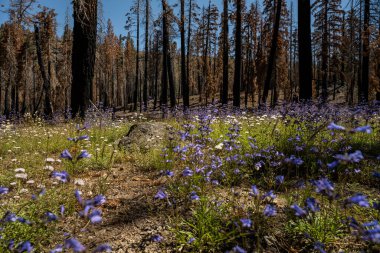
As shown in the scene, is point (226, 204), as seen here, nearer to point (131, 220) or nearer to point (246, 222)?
point (131, 220)

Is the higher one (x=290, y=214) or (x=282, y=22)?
(x=282, y=22)

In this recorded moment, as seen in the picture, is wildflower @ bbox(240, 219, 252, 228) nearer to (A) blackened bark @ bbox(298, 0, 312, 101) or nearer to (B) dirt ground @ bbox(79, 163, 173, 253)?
(B) dirt ground @ bbox(79, 163, 173, 253)

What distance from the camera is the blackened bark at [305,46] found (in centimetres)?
948

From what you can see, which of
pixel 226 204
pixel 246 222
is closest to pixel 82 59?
pixel 226 204

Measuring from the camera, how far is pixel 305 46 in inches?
377

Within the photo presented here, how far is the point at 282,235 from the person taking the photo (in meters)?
2.53

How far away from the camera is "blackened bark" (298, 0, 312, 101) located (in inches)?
373

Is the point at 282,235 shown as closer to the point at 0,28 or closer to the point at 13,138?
the point at 13,138

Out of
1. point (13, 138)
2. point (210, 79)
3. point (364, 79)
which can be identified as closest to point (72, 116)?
point (13, 138)

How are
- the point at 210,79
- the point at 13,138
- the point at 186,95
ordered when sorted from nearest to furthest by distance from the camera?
the point at 13,138, the point at 186,95, the point at 210,79

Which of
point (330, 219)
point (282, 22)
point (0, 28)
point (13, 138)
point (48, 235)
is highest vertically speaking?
point (0, 28)

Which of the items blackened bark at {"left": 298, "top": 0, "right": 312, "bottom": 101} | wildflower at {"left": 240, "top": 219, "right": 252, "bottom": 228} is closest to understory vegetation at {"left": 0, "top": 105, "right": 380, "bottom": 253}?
wildflower at {"left": 240, "top": 219, "right": 252, "bottom": 228}

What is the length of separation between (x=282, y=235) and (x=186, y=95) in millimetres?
19087

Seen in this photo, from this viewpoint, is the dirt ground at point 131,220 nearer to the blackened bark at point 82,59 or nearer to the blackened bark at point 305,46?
the blackened bark at point 82,59
